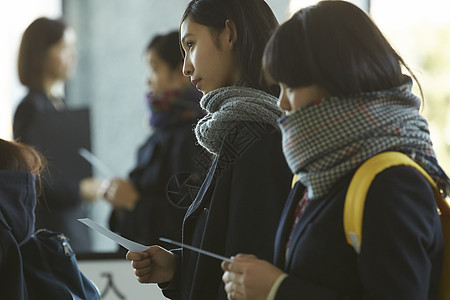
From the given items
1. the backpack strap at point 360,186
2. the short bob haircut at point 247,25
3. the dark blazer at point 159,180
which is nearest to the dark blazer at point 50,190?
the dark blazer at point 159,180

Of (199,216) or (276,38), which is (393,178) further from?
(199,216)

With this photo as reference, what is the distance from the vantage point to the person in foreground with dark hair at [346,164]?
107 centimetres

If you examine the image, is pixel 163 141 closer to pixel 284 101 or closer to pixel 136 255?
pixel 136 255

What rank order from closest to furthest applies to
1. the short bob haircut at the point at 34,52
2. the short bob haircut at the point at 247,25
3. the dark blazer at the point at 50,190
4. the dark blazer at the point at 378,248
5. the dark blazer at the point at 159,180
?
the dark blazer at the point at 378,248 → the short bob haircut at the point at 247,25 → the dark blazer at the point at 159,180 → the dark blazer at the point at 50,190 → the short bob haircut at the point at 34,52

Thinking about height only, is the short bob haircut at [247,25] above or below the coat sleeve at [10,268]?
above

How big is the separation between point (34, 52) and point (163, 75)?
0.83 meters

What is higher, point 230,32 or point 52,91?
point 230,32

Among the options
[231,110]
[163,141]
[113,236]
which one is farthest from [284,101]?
[163,141]

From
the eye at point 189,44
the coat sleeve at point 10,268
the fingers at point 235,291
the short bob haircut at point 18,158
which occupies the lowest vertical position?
the coat sleeve at point 10,268

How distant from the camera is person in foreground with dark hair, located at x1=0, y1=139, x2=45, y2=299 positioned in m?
1.68

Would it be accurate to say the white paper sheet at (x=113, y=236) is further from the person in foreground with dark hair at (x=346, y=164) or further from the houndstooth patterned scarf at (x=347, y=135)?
the houndstooth patterned scarf at (x=347, y=135)

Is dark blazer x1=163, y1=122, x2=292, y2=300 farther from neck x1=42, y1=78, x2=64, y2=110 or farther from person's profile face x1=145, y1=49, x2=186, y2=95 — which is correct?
neck x1=42, y1=78, x2=64, y2=110

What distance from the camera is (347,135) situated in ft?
3.65

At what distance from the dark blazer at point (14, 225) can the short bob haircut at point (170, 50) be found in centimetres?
154
